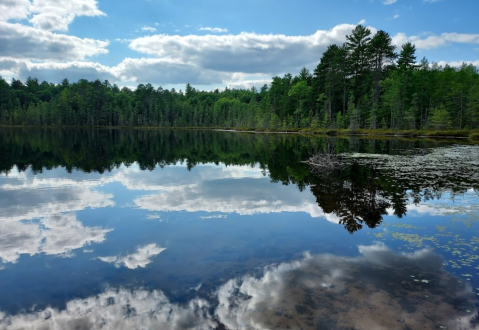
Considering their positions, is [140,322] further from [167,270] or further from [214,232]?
[214,232]

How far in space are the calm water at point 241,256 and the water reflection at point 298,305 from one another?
3 cm

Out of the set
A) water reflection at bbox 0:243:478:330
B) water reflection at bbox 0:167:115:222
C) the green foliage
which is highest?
the green foliage

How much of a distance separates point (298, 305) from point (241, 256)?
290 cm

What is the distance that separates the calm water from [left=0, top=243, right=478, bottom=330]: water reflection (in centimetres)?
3

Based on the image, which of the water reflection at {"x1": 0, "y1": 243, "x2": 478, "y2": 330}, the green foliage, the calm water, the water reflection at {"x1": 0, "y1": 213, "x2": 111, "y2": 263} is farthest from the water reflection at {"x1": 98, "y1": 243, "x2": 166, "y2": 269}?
the green foliage

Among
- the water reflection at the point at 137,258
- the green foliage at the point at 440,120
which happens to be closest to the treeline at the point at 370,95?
the green foliage at the point at 440,120

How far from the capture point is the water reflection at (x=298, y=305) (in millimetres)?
6191

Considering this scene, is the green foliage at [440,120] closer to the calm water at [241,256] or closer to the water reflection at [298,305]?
the calm water at [241,256]

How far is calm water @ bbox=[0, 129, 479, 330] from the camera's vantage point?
6520mm

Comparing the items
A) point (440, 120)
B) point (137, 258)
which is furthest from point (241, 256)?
point (440, 120)

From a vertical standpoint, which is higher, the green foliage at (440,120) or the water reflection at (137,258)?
the green foliage at (440,120)

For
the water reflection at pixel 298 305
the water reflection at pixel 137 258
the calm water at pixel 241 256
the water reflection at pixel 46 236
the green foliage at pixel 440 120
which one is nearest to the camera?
the water reflection at pixel 298 305

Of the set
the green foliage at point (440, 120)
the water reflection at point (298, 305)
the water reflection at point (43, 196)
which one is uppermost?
the green foliage at point (440, 120)

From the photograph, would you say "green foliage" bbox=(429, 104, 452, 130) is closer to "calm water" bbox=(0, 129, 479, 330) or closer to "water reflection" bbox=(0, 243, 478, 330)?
"calm water" bbox=(0, 129, 479, 330)
